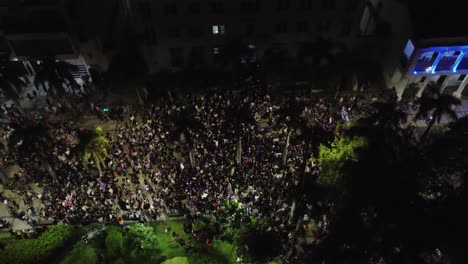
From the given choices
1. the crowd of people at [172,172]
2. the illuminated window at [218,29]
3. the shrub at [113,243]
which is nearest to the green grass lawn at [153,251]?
the shrub at [113,243]

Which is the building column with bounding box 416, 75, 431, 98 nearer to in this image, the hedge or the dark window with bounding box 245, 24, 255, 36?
the dark window with bounding box 245, 24, 255, 36

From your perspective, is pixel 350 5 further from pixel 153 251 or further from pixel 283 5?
pixel 153 251

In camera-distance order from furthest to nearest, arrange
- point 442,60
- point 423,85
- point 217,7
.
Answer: point 423,85 < point 217,7 < point 442,60

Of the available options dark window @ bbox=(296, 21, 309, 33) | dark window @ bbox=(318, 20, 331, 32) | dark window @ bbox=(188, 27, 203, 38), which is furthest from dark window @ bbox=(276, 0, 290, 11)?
dark window @ bbox=(188, 27, 203, 38)

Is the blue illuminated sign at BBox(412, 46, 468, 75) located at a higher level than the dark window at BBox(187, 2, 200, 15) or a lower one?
lower

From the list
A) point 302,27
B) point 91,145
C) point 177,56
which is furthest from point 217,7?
point 91,145
